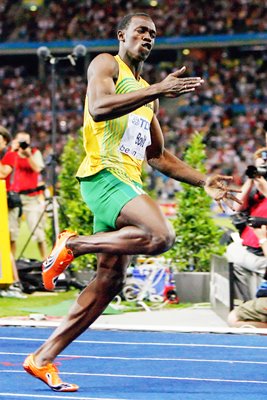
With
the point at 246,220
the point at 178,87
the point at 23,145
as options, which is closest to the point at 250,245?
the point at 246,220

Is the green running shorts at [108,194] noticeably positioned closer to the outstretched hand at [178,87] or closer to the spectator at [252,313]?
the outstretched hand at [178,87]

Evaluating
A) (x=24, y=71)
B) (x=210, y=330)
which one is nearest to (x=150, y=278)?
(x=210, y=330)

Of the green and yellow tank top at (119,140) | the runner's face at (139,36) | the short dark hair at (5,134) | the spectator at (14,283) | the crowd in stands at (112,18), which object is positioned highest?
the crowd in stands at (112,18)

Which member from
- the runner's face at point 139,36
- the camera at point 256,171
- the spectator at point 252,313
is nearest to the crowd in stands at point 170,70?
the spectator at point 252,313

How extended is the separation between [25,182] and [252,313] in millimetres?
5437

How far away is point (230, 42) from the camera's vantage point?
124 ft

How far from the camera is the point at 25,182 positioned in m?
12.2

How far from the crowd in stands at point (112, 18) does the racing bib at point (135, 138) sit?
33.5 m

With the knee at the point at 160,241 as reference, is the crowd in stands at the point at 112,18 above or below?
above

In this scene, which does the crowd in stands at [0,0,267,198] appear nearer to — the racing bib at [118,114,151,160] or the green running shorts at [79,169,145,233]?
the racing bib at [118,114,151,160]

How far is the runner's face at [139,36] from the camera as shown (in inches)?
195

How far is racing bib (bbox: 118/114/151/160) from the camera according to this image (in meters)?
4.99

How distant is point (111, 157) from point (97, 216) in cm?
32

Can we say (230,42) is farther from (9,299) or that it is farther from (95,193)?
(95,193)
